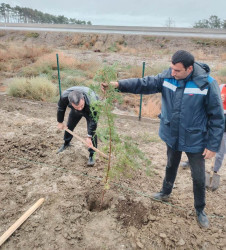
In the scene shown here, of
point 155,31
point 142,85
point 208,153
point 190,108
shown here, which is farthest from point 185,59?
point 155,31

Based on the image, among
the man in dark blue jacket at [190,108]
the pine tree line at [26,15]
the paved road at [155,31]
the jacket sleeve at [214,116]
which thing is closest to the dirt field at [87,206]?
the man in dark blue jacket at [190,108]

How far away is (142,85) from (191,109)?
2.06ft

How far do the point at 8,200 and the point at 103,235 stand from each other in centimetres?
Result: 143

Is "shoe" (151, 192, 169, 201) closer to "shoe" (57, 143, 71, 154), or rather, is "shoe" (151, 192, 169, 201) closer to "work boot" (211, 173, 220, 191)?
"work boot" (211, 173, 220, 191)

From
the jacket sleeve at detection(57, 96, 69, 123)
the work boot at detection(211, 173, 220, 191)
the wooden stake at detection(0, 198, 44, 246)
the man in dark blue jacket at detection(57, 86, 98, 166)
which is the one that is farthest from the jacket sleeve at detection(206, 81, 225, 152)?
the wooden stake at detection(0, 198, 44, 246)

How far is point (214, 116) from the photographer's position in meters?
2.35

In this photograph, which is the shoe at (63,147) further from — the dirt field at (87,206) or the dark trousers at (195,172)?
the dark trousers at (195,172)

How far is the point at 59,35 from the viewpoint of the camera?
26.9 metres

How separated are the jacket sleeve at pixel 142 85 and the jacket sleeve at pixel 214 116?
582mm

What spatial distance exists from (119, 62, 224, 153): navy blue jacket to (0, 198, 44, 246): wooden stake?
186cm

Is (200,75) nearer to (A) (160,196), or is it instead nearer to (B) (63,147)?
(A) (160,196)

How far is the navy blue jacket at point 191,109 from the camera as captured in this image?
7.59 ft

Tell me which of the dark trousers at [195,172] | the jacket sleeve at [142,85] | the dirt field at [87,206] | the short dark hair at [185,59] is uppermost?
the short dark hair at [185,59]

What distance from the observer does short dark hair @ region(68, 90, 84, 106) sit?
3.28 m
